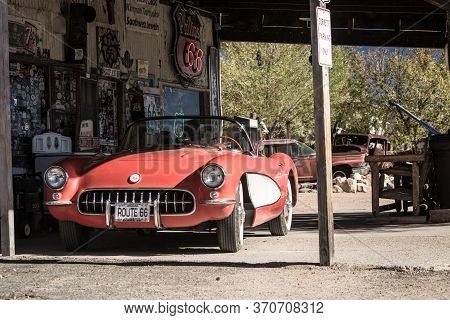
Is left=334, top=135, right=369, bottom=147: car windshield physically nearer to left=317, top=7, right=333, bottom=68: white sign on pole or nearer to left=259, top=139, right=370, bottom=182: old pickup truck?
left=259, top=139, right=370, bottom=182: old pickup truck

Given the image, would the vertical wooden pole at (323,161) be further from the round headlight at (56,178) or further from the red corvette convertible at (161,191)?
the round headlight at (56,178)

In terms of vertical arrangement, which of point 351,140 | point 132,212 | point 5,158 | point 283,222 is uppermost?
point 351,140

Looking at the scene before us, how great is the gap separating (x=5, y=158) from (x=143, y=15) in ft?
26.0

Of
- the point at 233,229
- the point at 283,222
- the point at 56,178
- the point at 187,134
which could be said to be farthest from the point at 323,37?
the point at 283,222

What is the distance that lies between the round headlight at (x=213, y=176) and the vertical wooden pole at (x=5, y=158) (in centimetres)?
208

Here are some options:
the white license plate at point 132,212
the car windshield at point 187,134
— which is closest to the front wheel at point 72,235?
the white license plate at point 132,212

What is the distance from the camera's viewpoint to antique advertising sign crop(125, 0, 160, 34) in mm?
14966

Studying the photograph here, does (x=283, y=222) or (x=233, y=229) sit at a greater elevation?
(x=233, y=229)

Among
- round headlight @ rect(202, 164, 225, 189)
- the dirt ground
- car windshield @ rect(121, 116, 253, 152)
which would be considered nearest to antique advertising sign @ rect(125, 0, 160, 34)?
the dirt ground

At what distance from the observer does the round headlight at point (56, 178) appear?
25.6 ft

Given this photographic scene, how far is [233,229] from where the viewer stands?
303 inches

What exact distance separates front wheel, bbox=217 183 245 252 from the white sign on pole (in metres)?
1.68

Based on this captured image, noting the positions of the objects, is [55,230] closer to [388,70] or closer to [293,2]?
[293,2]

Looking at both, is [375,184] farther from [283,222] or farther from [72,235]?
[72,235]
